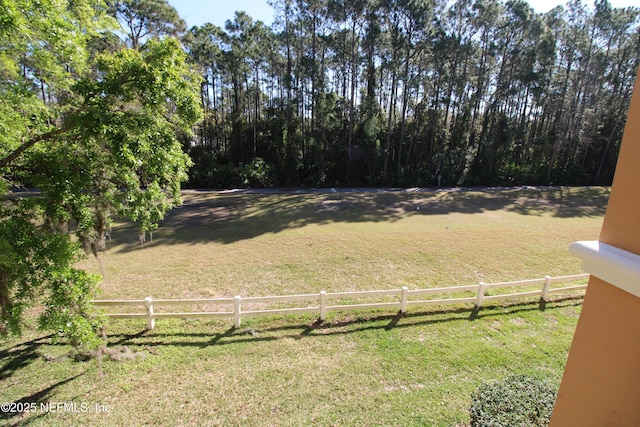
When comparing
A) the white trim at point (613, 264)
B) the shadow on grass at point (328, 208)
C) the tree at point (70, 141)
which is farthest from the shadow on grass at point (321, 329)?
the shadow on grass at point (328, 208)

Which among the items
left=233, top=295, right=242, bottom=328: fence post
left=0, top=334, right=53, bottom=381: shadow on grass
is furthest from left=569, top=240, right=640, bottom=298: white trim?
left=0, top=334, right=53, bottom=381: shadow on grass

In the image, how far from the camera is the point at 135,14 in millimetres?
22219

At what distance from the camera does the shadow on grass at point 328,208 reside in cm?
1530

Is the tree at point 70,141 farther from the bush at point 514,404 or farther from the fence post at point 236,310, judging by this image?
the bush at point 514,404

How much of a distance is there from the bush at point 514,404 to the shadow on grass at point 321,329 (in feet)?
10.7

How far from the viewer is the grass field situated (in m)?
5.44

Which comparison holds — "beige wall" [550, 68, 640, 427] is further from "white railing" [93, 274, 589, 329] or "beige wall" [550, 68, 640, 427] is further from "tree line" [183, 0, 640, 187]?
"tree line" [183, 0, 640, 187]

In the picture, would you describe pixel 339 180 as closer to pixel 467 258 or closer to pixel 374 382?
pixel 467 258

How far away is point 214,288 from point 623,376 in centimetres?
975

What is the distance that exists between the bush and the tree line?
2423 centimetres

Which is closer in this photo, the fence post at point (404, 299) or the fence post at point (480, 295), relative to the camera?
the fence post at point (404, 299)

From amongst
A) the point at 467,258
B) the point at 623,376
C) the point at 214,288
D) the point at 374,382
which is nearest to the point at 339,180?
the point at 467,258

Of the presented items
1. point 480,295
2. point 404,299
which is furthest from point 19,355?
point 480,295

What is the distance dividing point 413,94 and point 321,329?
28352mm
